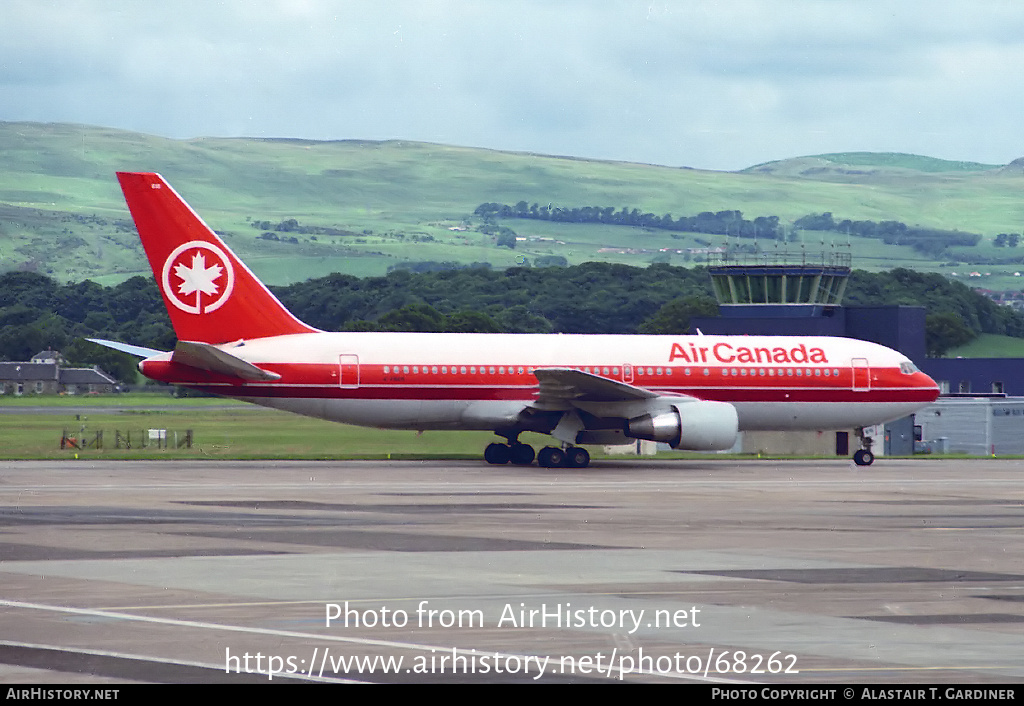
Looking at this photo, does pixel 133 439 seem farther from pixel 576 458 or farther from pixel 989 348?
pixel 989 348

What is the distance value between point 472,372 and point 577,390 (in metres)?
2.93

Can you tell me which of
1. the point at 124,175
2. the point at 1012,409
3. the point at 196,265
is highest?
the point at 124,175

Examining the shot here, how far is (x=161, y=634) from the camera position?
476 inches

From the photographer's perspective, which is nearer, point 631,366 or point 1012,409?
point 631,366

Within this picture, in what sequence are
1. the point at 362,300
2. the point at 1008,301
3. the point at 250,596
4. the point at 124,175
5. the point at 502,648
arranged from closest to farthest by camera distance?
1. the point at 502,648
2. the point at 250,596
3. the point at 124,175
4. the point at 362,300
5. the point at 1008,301

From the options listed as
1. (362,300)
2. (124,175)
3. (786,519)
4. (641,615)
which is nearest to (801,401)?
(786,519)

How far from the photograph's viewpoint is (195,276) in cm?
3591

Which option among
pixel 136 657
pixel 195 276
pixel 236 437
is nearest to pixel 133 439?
pixel 236 437

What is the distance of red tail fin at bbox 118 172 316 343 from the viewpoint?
35.4 metres

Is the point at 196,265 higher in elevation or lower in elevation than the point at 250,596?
higher

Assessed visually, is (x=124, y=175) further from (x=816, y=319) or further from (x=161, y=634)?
(x=816, y=319)

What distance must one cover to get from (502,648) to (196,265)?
26.1 meters

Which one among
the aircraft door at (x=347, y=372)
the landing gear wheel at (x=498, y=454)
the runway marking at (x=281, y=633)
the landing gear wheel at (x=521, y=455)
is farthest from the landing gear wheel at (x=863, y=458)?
the runway marking at (x=281, y=633)

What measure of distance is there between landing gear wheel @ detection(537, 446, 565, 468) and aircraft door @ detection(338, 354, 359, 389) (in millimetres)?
5613
